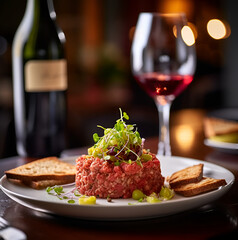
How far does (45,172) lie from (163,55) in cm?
55

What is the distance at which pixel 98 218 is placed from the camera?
92cm

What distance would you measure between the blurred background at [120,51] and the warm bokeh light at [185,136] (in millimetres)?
3294

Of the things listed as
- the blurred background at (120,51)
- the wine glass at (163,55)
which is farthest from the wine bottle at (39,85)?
the blurred background at (120,51)

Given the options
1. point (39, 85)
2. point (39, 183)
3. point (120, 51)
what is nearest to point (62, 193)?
point (39, 183)

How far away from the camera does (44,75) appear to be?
1.72 metres

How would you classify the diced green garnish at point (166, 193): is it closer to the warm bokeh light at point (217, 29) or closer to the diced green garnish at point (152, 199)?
the diced green garnish at point (152, 199)

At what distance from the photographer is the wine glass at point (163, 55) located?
1514mm

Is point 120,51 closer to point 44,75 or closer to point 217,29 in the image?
point 217,29

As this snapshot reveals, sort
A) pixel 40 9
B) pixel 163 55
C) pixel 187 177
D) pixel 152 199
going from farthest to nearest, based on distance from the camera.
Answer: pixel 40 9, pixel 163 55, pixel 187 177, pixel 152 199

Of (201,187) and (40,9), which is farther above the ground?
(40,9)

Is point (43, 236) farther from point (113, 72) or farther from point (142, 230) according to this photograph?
point (113, 72)

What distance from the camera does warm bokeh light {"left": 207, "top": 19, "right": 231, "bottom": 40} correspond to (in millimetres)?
6586

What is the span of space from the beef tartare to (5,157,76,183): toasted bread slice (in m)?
0.10

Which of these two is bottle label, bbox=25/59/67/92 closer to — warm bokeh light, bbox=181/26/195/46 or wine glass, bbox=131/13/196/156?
wine glass, bbox=131/13/196/156
